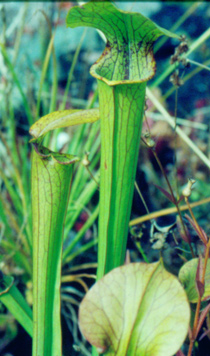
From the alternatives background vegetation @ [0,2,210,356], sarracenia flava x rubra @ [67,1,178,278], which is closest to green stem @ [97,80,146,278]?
sarracenia flava x rubra @ [67,1,178,278]

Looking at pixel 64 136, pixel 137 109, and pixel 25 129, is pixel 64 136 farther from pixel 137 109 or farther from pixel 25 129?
pixel 137 109

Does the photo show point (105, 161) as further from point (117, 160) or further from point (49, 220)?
point (49, 220)

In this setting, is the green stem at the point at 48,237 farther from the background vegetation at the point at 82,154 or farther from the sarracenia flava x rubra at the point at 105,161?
the background vegetation at the point at 82,154

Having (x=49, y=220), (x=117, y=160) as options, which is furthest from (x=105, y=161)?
(x=49, y=220)

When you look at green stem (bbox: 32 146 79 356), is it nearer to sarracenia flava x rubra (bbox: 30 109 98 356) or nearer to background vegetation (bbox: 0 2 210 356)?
sarracenia flava x rubra (bbox: 30 109 98 356)

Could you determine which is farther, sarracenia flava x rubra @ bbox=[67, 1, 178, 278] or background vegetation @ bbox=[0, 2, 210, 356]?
background vegetation @ bbox=[0, 2, 210, 356]

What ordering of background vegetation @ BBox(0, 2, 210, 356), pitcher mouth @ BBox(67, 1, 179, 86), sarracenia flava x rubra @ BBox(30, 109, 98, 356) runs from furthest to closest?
background vegetation @ BBox(0, 2, 210, 356) → sarracenia flava x rubra @ BBox(30, 109, 98, 356) → pitcher mouth @ BBox(67, 1, 179, 86)

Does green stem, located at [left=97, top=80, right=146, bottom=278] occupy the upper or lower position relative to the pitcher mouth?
lower

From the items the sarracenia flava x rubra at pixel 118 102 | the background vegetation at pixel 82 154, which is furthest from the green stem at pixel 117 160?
the background vegetation at pixel 82 154
